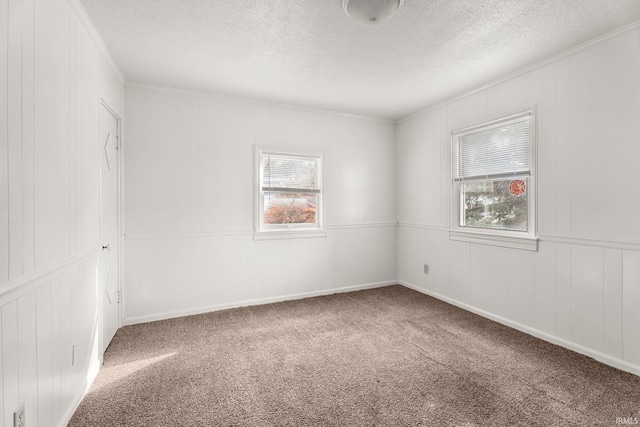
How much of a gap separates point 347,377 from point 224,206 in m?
2.41

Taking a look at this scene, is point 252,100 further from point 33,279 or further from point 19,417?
point 19,417

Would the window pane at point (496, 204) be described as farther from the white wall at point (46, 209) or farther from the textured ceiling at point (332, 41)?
the white wall at point (46, 209)

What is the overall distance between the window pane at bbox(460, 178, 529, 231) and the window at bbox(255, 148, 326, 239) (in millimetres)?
1906

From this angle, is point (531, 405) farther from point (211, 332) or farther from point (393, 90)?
point (393, 90)

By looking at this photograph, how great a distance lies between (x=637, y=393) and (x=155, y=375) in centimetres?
339

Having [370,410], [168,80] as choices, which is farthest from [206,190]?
[370,410]

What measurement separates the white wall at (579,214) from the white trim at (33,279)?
3769 millimetres

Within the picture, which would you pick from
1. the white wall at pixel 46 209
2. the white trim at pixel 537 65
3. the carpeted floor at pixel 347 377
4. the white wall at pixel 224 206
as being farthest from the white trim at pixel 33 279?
the white trim at pixel 537 65

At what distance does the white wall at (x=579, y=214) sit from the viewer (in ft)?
7.92

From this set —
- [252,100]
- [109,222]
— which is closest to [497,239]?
[252,100]

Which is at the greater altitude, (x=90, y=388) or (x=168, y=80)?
(x=168, y=80)

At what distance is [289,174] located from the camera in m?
4.25

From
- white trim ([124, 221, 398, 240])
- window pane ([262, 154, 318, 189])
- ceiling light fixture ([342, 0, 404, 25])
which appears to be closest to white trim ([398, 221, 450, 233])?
white trim ([124, 221, 398, 240])

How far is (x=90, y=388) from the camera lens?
7.28ft
